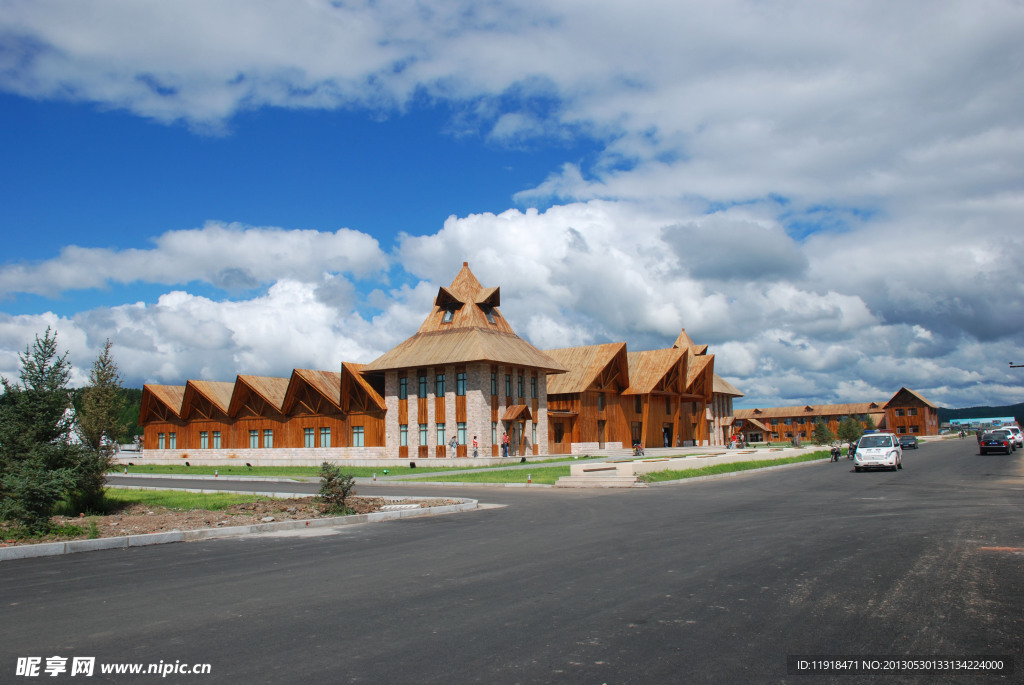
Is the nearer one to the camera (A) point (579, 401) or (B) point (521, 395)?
(B) point (521, 395)

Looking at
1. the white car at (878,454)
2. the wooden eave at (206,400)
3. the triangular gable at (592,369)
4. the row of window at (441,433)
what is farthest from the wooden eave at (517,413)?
the wooden eave at (206,400)

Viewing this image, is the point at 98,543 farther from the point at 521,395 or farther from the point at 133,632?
the point at 521,395

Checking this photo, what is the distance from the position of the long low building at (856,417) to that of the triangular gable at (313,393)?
76.2m

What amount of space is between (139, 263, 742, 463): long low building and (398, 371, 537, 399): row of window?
0.08m

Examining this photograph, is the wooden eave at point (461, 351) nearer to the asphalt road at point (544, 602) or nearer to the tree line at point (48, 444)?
the tree line at point (48, 444)

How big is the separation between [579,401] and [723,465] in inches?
933

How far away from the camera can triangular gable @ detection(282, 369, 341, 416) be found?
2154 inches

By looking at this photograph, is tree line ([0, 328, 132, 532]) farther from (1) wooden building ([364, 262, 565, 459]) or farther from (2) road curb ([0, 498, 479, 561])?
(1) wooden building ([364, 262, 565, 459])

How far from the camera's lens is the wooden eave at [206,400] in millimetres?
63250

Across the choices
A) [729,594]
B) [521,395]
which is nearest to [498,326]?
[521,395]

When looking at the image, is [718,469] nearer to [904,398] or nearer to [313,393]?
[313,393]

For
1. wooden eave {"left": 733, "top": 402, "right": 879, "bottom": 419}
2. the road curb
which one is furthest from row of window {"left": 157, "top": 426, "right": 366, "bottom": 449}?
wooden eave {"left": 733, "top": 402, "right": 879, "bottom": 419}

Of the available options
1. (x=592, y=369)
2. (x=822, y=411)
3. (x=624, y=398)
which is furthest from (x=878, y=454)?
(x=822, y=411)

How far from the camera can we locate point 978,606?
6625 millimetres
